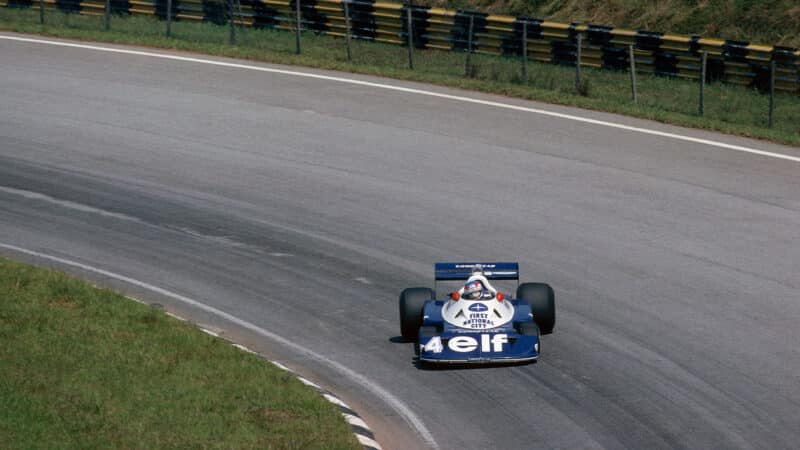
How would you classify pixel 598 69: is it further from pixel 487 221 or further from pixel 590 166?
pixel 487 221

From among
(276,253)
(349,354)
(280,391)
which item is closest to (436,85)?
(276,253)

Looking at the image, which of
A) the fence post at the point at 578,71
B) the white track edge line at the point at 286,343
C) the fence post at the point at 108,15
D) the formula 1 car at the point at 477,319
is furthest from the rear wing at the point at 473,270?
the fence post at the point at 108,15

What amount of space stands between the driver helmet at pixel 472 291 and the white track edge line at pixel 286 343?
152cm

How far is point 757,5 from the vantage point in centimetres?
3938

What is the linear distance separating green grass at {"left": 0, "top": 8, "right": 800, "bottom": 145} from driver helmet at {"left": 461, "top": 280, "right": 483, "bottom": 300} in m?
14.0

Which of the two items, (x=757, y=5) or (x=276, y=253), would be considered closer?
(x=276, y=253)

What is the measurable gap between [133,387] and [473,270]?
4582mm

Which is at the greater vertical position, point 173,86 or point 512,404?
point 173,86

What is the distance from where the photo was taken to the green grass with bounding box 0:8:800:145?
30297 mm

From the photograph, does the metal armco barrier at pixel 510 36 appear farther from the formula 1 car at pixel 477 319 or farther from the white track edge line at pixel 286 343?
the formula 1 car at pixel 477 319

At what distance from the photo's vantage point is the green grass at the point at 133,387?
13.2 metres

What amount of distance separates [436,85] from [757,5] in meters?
12.0

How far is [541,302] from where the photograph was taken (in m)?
16.8

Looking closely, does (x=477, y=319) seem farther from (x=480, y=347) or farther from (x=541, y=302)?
(x=541, y=302)
